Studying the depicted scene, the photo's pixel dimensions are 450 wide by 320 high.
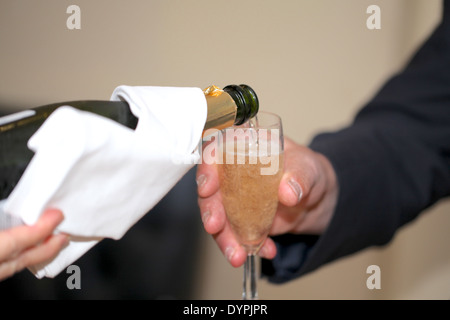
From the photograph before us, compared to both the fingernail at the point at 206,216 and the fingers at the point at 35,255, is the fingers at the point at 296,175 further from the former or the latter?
the fingers at the point at 35,255

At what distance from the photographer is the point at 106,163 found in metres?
0.40

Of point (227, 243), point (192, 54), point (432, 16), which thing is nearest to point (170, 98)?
point (227, 243)

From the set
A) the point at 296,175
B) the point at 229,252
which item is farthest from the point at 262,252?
the point at 296,175

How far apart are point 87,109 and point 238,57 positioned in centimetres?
56

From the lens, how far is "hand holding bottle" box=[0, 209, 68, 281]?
1.20 ft

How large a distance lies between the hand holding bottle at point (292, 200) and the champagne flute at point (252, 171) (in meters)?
0.03

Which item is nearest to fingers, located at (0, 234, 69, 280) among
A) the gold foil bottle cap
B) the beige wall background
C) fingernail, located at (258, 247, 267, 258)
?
the gold foil bottle cap

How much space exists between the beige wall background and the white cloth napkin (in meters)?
0.52

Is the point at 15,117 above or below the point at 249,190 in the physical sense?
above

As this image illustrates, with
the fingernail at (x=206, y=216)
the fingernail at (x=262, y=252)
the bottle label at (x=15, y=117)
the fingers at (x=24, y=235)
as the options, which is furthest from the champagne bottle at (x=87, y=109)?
the fingernail at (x=262, y=252)

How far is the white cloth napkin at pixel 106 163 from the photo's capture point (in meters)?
0.37

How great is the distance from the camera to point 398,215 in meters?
0.92

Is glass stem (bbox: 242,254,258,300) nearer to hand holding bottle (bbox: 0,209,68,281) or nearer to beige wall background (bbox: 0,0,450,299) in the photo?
hand holding bottle (bbox: 0,209,68,281)

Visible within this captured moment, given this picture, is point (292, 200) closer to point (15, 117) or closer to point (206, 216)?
point (206, 216)
